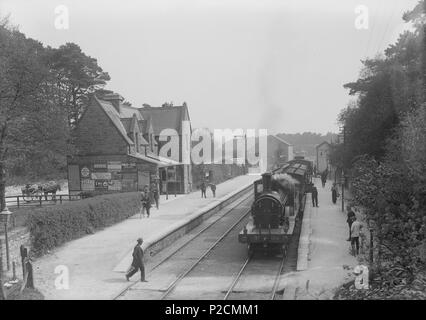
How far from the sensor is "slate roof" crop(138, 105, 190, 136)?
43812mm

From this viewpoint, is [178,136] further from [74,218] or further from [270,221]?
[270,221]

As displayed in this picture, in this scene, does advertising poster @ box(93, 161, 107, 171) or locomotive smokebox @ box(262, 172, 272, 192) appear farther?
advertising poster @ box(93, 161, 107, 171)

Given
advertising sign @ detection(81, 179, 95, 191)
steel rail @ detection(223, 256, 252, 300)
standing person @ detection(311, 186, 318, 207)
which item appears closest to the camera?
steel rail @ detection(223, 256, 252, 300)

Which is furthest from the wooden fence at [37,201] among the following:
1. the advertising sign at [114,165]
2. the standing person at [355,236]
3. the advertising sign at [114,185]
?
the standing person at [355,236]

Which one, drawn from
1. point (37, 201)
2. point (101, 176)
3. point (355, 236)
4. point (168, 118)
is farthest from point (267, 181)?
point (168, 118)

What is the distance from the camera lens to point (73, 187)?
34.8 meters

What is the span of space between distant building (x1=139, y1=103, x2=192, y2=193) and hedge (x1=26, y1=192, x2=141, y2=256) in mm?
13746

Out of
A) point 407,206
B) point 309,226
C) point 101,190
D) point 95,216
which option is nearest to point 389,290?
point 407,206

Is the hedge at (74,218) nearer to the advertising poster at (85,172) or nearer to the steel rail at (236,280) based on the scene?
the steel rail at (236,280)

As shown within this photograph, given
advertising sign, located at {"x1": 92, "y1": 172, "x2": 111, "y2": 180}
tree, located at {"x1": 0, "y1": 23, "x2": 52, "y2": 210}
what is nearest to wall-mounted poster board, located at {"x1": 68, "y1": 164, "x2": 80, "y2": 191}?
advertising sign, located at {"x1": 92, "y1": 172, "x2": 111, "y2": 180}

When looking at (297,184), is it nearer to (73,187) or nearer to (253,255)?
(253,255)

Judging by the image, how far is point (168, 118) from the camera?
146 feet

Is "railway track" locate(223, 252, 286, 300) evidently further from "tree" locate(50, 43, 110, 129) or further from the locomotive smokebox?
"tree" locate(50, 43, 110, 129)
